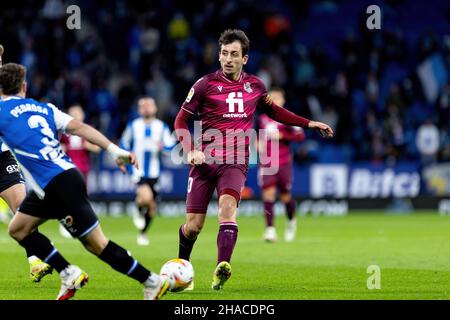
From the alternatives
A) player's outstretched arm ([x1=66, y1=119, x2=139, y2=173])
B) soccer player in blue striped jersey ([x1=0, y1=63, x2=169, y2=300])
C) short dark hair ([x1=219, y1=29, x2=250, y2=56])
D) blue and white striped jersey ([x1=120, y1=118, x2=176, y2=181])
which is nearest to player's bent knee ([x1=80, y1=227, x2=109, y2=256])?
soccer player in blue striped jersey ([x1=0, y1=63, x2=169, y2=300])

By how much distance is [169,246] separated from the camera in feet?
51.6

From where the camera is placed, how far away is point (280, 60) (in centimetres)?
2753

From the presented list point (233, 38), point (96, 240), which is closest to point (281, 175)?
point (233, 38)

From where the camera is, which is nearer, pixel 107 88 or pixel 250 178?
pixel 250 178

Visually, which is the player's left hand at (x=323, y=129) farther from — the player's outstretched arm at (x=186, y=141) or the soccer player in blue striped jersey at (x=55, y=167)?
the soccer player in blue striped jersey at (x=55, y=167)

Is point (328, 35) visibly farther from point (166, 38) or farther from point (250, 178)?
point (250, 178)

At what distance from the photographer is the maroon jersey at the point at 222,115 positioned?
32.7 ft

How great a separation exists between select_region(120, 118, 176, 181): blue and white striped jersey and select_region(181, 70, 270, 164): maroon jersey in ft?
23.0

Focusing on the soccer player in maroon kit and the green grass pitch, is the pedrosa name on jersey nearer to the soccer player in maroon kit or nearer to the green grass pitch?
the green grass pitch

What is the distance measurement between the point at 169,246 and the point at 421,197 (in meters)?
10.6

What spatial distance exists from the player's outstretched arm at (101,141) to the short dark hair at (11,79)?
0.54 m

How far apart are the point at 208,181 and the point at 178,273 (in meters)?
1.21

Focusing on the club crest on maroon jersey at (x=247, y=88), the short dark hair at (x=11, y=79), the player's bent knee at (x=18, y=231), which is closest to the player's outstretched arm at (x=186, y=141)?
the club crest on maroon jersey at (x=247, y=88)

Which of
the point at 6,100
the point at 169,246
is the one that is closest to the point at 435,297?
the point at 6,100
